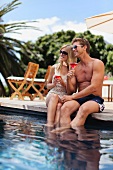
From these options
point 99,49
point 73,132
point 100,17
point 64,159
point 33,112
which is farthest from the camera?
point 99,49

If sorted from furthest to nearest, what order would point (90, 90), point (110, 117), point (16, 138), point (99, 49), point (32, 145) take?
point (99, 49) → point (110, 117) → point (90, 90) → point (16, 138) → point (32, 145)

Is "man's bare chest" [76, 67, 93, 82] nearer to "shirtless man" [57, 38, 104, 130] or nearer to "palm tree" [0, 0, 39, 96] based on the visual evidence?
"shirtless man" [57, 38, 104, 130]

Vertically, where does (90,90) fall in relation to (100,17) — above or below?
below

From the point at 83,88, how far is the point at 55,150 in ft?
5.84

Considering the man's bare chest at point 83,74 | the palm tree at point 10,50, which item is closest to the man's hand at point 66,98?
the man's bare chest at point 83,74

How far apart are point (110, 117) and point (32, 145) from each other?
1.73 metres

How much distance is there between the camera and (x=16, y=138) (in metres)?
3.68

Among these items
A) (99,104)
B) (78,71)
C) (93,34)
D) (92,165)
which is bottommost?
(92,165)

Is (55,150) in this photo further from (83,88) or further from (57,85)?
(57,85)

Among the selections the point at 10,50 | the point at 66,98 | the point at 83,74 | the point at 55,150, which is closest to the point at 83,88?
the point at 83,74

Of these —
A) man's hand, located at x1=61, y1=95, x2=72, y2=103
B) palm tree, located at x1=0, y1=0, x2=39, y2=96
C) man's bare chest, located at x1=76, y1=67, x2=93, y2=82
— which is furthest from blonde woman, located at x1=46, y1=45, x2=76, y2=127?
palm tree, located at x1=0, y1=0, x2=39, y2=96

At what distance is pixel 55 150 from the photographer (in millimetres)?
2988

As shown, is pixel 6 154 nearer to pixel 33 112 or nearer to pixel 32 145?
pixel 32 145

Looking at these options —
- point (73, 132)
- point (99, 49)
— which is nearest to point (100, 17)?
point (73, 132)
